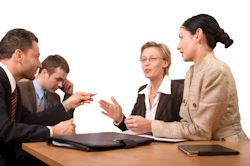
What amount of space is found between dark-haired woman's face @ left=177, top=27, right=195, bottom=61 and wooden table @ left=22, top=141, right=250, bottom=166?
0.65 metres

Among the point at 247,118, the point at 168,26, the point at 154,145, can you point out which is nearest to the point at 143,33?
the point at 168,26

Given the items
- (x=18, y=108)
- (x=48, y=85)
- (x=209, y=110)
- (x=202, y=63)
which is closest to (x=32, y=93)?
(x=48, y=85)

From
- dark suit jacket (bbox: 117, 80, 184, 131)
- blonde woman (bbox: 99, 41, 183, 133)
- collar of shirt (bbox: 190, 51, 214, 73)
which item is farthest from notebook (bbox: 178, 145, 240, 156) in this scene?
dark suit jacket (bbox: 117, 80, 184, 131)

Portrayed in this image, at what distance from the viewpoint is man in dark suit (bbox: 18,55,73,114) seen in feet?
9.15

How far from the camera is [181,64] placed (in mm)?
3561

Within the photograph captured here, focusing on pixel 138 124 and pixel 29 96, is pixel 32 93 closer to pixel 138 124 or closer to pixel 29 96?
pixel 29 96

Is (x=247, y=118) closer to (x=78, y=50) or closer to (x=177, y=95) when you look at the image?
(x=177, y=95)

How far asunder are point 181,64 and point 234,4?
28.8 inches

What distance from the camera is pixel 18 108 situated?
1979mm

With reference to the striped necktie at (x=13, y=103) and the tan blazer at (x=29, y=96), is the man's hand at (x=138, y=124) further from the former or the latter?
the tan blazer at (x=29, y=96)

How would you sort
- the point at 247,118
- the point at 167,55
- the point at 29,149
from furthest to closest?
1. the point at 247,118
2. the point at 167,55
3. the point at 29,149

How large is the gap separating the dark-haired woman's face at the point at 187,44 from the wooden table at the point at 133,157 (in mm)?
646

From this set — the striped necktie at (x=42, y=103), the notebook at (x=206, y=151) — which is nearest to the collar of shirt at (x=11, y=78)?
the striped necktie at (x=42, y=103)

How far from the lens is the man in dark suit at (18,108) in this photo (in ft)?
5.56
